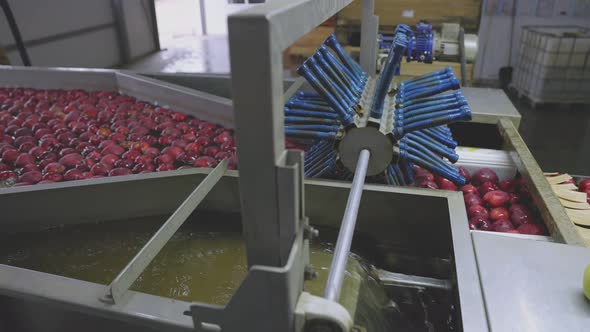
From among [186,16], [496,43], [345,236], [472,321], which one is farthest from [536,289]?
[186,16]

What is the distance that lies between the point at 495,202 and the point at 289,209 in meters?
1.62

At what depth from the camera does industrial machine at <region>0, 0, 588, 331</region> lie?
2.10 ft

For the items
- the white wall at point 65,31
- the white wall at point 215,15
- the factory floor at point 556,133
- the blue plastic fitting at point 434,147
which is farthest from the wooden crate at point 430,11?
the white wall at point 215,15

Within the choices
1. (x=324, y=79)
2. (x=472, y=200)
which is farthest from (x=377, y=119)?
(x=472, y=200)

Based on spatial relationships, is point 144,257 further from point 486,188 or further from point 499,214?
point 486,188

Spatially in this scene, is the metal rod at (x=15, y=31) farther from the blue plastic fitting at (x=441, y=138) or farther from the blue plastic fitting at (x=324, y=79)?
the blue plastic fitting at (x=441, y=138)

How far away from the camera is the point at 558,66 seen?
553 cm

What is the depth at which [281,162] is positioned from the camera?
2.15ft

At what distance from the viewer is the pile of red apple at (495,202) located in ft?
5.86

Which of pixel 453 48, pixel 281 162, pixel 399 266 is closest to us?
pixel 281 162

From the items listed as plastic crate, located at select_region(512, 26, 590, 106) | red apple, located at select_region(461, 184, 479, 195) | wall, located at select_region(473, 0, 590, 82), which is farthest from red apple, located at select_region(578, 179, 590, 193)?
wall, located at select_region(473, 0, 590, 82)

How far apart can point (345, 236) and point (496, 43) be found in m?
7.11

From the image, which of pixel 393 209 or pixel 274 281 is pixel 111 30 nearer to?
pixel 393 209

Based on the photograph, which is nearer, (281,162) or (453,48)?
(281,162)
